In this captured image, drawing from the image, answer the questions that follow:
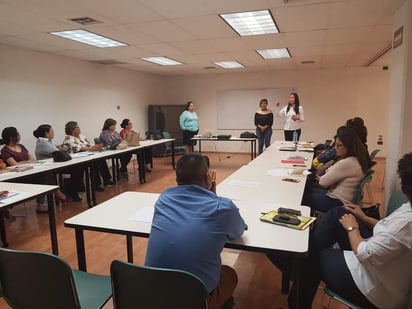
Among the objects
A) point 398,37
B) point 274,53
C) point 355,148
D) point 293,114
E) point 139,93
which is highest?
point 274,53

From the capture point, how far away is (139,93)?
8500 millimetres

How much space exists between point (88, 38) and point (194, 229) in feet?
13.8

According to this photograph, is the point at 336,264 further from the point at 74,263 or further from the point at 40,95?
the point at 40,95

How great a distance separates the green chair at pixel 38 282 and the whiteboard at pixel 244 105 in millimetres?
8096

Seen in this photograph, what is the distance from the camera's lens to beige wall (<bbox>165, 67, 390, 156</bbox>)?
8.12 metres

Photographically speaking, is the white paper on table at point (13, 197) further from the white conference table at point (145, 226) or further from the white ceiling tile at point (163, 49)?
the white ceiling tile at point (163, 49)

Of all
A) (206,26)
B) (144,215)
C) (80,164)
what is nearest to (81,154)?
(80,164)

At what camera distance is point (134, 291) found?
1.21 metres

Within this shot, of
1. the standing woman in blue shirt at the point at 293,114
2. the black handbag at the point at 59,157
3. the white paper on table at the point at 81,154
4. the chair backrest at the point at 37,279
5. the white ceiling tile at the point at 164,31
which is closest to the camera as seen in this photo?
the chair backrest at the point at 37,279

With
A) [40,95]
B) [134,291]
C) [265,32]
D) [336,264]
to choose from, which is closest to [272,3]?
[265,32]

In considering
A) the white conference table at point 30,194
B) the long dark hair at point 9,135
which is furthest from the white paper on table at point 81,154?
the white conference table at point 30,194

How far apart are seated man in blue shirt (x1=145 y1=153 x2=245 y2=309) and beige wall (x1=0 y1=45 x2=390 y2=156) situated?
15.0 feet

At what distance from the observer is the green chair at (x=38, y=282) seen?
127 cm

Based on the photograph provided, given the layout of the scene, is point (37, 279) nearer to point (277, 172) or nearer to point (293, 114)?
point (277, 172)
